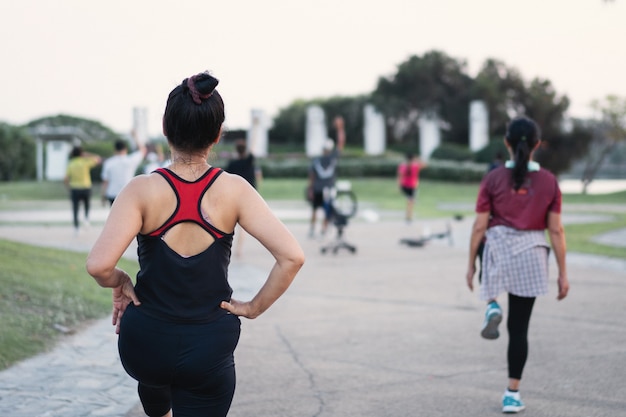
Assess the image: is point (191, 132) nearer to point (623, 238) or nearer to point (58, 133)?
point (623, 238)

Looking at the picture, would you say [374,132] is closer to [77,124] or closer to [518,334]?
[77,124]

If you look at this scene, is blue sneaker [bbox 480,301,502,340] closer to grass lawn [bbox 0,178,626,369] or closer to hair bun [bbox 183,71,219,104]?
hair bun [bbox 183,71,219,104]

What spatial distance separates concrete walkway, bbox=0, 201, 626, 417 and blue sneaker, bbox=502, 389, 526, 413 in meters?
0.11

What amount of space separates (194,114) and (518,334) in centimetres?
304

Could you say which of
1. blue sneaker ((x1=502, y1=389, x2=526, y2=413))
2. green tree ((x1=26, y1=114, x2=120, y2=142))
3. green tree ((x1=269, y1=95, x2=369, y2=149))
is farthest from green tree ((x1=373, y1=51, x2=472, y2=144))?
blue sneaker ((x1=502, y1=389, x2=526, y2=413))

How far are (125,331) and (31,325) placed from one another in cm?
478

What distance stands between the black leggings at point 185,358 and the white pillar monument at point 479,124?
4643 centimetres

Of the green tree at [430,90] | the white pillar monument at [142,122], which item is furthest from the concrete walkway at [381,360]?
the green tree at [430,90]

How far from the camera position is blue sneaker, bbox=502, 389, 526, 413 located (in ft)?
16.5

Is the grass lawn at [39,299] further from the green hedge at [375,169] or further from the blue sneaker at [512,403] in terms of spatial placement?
the green hedge at [375,169]

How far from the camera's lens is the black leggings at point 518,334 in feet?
16.7

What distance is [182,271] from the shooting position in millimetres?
2818

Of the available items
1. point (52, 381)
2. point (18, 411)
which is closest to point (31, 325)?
point (52, 381)

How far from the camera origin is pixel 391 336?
7.45 meters
